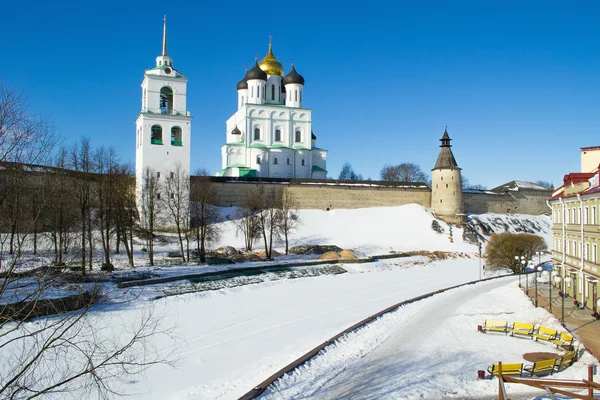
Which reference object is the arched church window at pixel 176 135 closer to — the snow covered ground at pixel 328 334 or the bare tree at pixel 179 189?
the bare tree at pixel 179 189

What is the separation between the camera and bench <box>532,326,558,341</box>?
12578mm

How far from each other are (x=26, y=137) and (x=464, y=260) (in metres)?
33.2

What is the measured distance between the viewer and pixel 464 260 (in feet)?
115

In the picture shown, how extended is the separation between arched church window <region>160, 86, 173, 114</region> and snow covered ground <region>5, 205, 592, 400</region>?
576 inches

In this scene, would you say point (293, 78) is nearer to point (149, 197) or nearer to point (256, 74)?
point (256, 74)

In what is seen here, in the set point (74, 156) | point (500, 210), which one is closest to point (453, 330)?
point (74, 156)

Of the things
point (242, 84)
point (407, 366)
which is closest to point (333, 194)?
point (242, 84)

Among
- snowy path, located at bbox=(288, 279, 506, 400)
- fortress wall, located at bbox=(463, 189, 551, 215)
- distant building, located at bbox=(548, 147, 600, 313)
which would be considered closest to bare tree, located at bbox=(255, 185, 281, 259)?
distant building, located at bbox=(548, 147, 600, 313)

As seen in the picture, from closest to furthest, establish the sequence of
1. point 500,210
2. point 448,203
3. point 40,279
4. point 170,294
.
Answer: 1. point 40,279
2. point 170,294
3. point 448,203
4. point 500,210

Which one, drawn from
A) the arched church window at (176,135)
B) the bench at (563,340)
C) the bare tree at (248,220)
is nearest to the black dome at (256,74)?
the bare tree at (248,220)

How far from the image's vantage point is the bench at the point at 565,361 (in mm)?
10445

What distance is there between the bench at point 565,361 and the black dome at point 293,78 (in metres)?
46.4

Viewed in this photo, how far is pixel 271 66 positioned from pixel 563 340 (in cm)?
4690

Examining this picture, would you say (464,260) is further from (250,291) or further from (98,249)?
(98,249)
